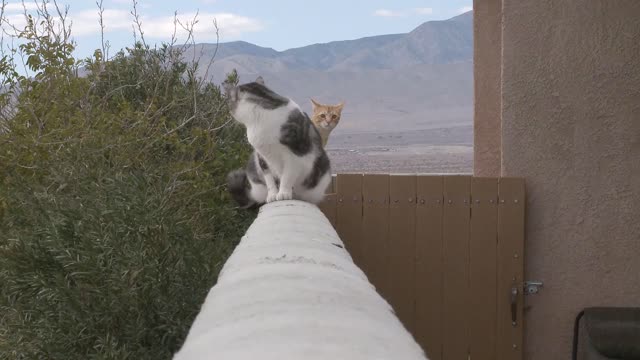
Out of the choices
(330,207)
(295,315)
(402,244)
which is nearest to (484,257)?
(402,244)

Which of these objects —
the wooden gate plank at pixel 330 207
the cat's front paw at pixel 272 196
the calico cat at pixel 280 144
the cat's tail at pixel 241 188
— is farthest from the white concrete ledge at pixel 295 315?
the wooden gate plank at pixel 330 207

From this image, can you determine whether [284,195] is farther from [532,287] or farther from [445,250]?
[532,287]

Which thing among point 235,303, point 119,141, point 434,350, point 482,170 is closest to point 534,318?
point 434,350

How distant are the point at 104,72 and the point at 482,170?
3105 millimetres

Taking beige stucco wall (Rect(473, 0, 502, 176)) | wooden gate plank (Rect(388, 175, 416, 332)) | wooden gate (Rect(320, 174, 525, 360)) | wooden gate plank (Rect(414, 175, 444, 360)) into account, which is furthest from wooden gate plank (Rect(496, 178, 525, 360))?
beige stucco wall (Rect(473, 0, 502, 176))

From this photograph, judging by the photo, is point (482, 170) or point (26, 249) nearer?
point (26, 249)

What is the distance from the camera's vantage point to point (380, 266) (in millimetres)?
6316

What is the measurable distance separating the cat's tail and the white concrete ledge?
2.96 metres

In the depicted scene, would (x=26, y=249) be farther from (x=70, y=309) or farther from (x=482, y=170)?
(x=482, y=170)

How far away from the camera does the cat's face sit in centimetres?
776

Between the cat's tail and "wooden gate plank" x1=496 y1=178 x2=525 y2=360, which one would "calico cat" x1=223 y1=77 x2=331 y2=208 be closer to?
the cat's tail

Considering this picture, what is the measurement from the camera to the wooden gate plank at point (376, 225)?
20.6 feet

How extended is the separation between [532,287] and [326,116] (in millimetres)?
2452

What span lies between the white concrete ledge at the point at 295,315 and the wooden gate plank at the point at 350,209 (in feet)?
12.2
